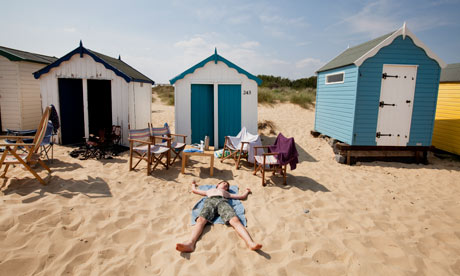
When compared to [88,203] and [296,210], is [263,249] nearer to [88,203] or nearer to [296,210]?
[296,210]

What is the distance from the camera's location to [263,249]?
3314 mm

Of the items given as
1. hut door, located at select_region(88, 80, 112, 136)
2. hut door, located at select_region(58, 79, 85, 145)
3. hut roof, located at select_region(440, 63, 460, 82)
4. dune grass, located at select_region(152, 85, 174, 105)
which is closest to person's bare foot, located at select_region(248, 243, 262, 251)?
hut door, located at select_region(58, 79, 85, 145)

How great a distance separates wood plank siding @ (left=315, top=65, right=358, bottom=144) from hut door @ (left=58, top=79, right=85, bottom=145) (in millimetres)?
8519

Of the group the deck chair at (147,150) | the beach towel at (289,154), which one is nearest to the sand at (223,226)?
the deck chair at (147,150)

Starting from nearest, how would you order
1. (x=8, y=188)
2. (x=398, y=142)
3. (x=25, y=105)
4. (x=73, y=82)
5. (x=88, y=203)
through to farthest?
1. (x=88, y=203)
2. (x=8, y=188)
3. (x=398, y=142)
4. (x=73, y=82)
5. (x=25, y=105)

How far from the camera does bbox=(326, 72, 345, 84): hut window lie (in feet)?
28.0

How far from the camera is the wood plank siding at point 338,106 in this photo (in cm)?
782

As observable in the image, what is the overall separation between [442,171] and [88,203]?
868 cm

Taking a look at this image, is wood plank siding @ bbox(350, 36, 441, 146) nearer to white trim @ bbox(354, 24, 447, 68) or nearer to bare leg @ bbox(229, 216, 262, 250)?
white trim @ bbox(354, 24, 447, 68)

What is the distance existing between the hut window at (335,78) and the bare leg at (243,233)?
21.7 ft

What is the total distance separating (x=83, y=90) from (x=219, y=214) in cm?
658

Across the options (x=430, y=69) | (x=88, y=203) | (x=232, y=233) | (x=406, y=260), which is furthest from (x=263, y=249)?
(x=430, y=69)

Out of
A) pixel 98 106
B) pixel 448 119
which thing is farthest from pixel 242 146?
pixel 448 119

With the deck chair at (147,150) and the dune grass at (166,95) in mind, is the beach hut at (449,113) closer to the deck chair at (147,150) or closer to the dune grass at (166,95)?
the deck chair at (147,150)
